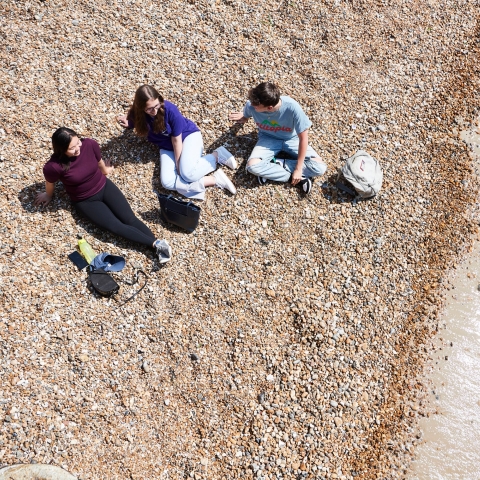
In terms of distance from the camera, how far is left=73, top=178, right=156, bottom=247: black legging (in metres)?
5.05

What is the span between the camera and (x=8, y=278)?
477 centimetres

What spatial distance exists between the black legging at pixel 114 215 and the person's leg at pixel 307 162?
2002 mm

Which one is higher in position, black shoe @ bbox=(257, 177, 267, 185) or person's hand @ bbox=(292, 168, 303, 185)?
person's hand @ bbox=(292, 168, 303, 185)

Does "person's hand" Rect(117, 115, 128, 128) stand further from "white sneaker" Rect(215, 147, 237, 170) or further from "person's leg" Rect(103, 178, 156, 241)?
"white sneaker" Rect(215, 147, 237, 170)

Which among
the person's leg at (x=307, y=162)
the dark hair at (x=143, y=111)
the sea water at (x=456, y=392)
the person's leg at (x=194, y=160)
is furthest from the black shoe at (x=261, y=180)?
the sea water at (x=456, y=392)

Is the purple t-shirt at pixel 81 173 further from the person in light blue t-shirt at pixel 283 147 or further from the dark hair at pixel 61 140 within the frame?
the person in light blue t-shirt at pixel 283 147

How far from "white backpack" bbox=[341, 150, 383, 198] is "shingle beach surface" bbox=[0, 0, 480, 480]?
246 millimetres

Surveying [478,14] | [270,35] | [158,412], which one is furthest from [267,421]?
[478,14]

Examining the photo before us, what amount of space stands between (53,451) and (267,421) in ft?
7.10

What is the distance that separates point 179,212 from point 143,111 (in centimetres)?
123

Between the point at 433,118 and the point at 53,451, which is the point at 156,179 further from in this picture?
the point at 433,118

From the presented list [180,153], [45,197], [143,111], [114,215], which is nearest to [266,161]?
[180,153]

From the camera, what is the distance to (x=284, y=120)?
5.24m

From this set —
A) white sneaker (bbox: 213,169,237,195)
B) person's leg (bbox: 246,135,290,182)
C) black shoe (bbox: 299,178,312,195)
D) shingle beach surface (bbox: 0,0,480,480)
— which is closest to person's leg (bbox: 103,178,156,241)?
shingle beach surface (bbox: 0,0,480,480)
